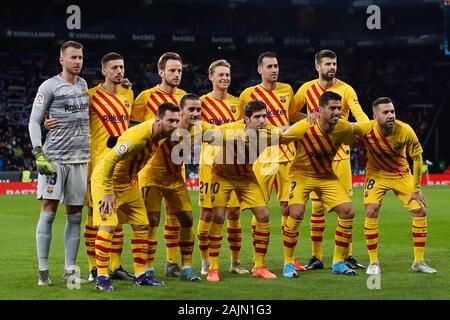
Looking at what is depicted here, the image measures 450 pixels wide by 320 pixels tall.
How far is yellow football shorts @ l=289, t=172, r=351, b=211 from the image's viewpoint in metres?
9.11

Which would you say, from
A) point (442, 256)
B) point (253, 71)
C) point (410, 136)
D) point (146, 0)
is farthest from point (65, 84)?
point (253, 71)

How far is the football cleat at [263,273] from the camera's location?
888 cm

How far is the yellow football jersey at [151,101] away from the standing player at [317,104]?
5.24ft

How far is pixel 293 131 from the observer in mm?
8914

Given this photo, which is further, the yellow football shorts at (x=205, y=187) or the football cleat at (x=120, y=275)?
the yellow football shorts at (x=205, y=187)

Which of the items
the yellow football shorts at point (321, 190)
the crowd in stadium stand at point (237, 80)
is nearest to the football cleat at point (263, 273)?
the yellow football shorts at point (321, 190)

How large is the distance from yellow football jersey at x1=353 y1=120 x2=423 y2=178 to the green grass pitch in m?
Result: 1.22

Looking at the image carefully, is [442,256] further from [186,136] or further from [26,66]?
[26,66]

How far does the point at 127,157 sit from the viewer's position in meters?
8.30

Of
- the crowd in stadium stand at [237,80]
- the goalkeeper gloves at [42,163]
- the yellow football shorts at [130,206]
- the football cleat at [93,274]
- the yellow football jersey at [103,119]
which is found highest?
the crowd in stadium stand at [237,80]

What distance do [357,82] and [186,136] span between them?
100 ft

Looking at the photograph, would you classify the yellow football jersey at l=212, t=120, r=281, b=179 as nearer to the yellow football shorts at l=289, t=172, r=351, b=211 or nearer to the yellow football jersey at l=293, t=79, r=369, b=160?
the yellow football shorts at l=289, t=172, r=351, b=211

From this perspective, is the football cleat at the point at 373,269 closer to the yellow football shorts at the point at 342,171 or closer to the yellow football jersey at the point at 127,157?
the yellow football shorts at the point at 342,171

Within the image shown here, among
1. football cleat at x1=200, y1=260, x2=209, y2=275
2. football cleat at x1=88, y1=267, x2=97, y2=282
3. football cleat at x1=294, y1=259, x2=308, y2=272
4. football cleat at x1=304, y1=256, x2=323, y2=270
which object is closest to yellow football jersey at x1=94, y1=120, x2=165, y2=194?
football cleat at x1=88, y1=267, x2=97, y2=282
